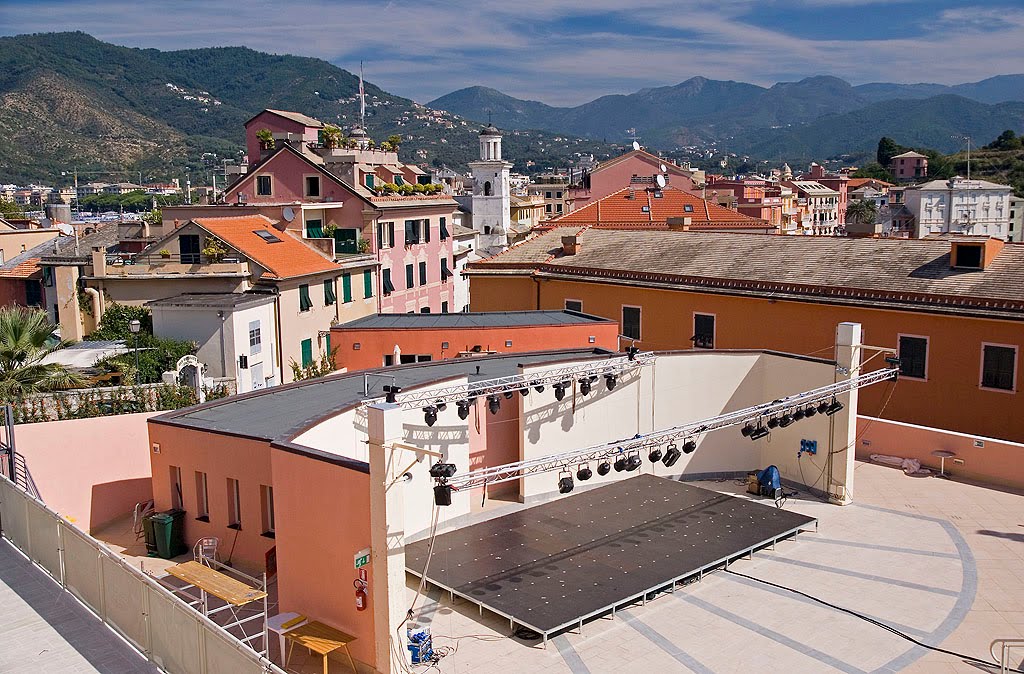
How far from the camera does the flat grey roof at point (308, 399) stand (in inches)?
607

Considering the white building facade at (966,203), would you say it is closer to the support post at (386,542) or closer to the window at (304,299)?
the window at (304,299)

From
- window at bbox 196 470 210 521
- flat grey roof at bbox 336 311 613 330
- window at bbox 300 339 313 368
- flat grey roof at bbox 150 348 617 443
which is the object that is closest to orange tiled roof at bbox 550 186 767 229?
flat grey roof at bbox 336 311 613 330

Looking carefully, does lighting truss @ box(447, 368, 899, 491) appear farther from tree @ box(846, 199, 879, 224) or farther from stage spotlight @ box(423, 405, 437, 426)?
tree @ box(846, 199, 879, 224)

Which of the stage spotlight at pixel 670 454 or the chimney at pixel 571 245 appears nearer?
the stage spotlight at pixel 670 454

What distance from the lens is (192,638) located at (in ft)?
30.8

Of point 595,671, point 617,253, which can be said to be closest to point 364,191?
point 617,253

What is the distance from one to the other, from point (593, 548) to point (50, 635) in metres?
8.88

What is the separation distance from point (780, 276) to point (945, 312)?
552 centimetres

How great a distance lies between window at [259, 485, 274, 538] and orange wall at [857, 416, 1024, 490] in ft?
50.9

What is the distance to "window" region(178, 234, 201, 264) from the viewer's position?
29000mm

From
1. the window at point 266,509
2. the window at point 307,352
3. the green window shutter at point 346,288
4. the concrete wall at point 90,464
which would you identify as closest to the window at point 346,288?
the green window shutter at point 346,288

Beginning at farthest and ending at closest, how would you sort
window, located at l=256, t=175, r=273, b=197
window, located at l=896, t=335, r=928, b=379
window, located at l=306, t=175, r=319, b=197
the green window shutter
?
1. window, located at l=256, t=175, r=273, b=197
2. window, located at l=306, t=175, r=319, b=197
3. the green window shutter
4. window, located at l=896, t=335, r=928, b=379

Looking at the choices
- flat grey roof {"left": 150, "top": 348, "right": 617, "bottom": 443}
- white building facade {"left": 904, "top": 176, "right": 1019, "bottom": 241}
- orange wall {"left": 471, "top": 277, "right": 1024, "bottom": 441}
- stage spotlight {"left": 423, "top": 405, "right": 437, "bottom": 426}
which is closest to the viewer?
flat grey roof {"left": 150, "top": 348, "right": 617, "bottom": 443}

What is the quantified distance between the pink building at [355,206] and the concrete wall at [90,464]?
16.9 m
